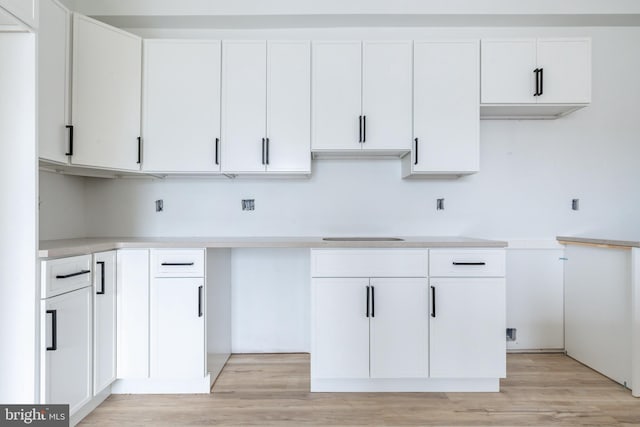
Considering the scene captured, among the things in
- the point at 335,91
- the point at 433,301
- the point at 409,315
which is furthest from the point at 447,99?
the point at 409,315

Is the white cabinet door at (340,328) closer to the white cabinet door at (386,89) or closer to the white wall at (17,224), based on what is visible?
the white cabinet door at (386,89)

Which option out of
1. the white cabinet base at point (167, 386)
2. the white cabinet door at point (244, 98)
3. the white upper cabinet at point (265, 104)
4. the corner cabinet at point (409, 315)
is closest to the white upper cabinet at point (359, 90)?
the white upper cabinet at point (265, 104)

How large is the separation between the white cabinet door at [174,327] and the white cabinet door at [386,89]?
1.53 meters

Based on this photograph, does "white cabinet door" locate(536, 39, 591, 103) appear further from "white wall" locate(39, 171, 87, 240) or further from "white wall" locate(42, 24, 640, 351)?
"white wall" locate(39, 171, 87, 240)

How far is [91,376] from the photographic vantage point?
1.87 m

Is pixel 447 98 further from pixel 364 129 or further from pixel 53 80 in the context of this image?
pixel 53 80

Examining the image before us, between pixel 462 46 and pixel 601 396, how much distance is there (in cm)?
239

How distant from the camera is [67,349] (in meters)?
1.70

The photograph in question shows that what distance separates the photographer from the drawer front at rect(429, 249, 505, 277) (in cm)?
209

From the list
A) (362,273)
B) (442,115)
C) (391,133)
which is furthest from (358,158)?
(362,273)

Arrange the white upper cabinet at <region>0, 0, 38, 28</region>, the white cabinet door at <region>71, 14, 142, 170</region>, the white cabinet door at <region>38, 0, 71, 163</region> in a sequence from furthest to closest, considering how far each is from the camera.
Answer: the white cabinet door at <region>71, 14, 142, 170</region>
the white cabinet door at <region>38, 0, 71, 163</region>
the white upper cabinet at <region>0, 0, 38, 28</region>

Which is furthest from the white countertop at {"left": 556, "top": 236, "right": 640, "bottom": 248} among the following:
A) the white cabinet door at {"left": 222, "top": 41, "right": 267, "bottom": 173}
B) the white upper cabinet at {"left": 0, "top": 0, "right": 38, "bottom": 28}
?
the white upper cabinet at {"left": 0, "top": 0, "right": 38, "bottom": 28}

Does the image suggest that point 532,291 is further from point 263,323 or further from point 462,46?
point 263,323

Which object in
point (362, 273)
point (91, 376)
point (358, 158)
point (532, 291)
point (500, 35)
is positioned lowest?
point (91, 376)
